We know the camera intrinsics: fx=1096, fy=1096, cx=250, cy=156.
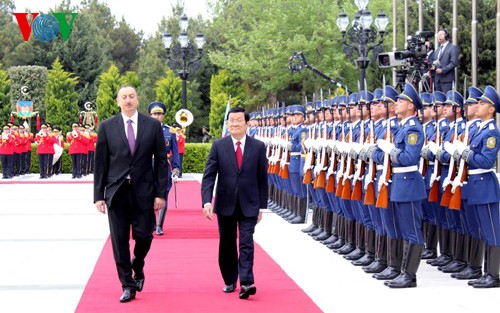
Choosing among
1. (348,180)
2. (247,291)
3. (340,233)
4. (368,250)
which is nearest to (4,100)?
(340,233)

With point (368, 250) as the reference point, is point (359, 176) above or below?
above

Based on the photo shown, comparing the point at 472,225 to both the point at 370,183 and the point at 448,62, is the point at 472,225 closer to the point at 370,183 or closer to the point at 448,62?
the point at 370,183

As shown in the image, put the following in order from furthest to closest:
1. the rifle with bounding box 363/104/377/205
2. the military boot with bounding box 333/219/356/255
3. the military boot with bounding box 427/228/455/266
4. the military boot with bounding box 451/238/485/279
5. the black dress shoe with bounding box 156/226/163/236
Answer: the black dress shoe with bounding box 156/226/163/236, the military boot with bounding box 333/219/356/255, the military boot with bounding box 427/228/455/266, the rifle with bounding box 363/104/377/205, the military boot with bounding box 451/238/485/279

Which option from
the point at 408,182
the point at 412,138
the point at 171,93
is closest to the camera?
the point at 412,138

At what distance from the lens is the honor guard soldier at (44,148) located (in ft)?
120

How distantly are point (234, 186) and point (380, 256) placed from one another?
2338 mm

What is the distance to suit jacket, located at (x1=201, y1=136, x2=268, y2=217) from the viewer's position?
10.4m

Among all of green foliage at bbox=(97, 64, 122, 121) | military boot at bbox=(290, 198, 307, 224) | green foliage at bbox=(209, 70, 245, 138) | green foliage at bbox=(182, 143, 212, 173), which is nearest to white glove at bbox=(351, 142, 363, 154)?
military boot at bbox=(290, 198, 307, 224)

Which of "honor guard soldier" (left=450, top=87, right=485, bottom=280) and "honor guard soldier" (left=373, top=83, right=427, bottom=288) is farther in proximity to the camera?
"honor guard soldier" (left=450, top=87, right=485, bottom=280)

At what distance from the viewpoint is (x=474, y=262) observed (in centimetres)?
1148

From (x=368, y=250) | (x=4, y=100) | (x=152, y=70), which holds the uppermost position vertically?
(x=152, y=70)

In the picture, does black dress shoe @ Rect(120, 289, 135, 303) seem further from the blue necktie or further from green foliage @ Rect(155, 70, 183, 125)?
green foliage @ Rect(155, 70, 183, 125)

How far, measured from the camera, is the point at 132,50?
82688 millimetres

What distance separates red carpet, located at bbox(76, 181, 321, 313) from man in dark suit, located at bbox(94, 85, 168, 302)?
0.37m
